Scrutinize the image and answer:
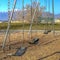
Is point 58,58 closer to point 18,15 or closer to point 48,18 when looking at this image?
point 48,18

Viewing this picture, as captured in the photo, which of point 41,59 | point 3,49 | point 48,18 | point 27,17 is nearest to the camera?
point 41,59

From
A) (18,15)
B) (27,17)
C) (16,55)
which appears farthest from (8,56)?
(27,17)

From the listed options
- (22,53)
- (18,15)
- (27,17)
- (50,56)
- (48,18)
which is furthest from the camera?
(27,17)

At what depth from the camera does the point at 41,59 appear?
26.9 feet

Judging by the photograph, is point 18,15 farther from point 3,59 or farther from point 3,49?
point 3,59

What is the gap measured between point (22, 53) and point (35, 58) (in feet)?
3.61

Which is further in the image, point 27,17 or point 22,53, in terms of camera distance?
point 27,17

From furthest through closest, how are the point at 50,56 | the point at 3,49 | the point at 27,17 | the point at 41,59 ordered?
the point at 27,17, the point at 3,49, the point at 50,56, the point at 41,59

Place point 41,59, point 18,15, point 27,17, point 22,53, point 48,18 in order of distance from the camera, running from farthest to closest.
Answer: point 27,17 < point 18,15 < point 48,18 < point 22,53 < point 41,59

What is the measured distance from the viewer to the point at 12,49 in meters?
10.5

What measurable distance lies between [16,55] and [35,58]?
88 cm

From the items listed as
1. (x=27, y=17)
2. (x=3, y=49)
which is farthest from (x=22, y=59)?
(x=27, y=17)

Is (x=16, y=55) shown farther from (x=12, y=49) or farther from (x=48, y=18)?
(x=48, y=18)

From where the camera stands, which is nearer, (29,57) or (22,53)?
(29,57)
